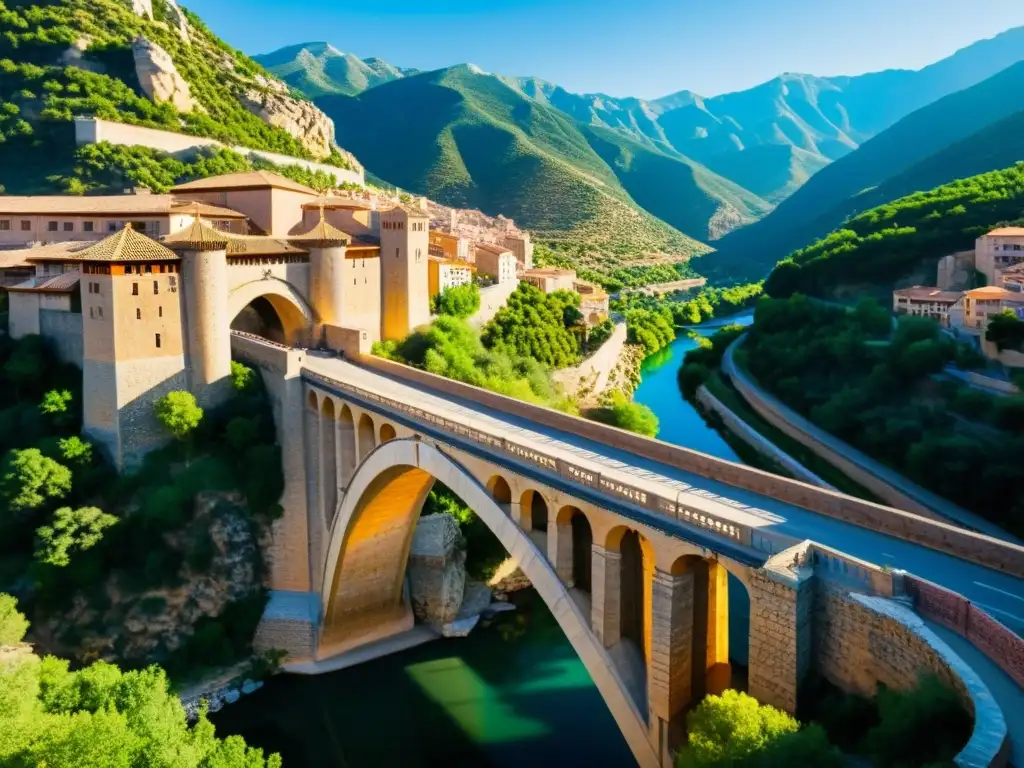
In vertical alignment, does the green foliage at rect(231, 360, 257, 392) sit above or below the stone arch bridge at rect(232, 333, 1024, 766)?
above

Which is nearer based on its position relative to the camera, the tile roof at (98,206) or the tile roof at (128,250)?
the tile roof at (128,250)

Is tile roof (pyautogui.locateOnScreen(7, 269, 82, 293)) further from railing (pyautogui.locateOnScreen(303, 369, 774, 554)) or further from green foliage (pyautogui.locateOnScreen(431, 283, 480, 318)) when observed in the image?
green foliage (pyautogui.locateOnScreen(431, 283, 480, 318))

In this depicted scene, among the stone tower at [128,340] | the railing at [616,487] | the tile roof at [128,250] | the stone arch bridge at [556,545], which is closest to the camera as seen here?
the stone arch bridge at [556,545]

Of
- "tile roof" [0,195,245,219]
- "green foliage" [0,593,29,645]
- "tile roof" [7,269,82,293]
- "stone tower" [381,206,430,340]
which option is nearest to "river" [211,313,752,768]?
"green foliage" [0,593,29,645]

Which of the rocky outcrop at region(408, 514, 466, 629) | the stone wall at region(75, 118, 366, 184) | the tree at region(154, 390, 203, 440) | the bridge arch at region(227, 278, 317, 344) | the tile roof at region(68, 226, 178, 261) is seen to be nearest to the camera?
the tile roof at region(68, 226, 178, 261)

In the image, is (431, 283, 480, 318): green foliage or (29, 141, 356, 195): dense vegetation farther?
(29, 141, 356, 195): dense vegetation

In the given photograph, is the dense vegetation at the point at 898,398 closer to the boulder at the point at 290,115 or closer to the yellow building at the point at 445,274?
the yellow building at the point at 445,274

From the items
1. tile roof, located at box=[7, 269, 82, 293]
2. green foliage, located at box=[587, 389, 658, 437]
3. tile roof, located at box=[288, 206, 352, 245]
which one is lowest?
green foliage, located at box=[587, 389, 658, 437]

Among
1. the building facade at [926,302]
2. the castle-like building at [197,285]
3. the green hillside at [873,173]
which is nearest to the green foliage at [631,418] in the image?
the castle-like building at [197,285]
